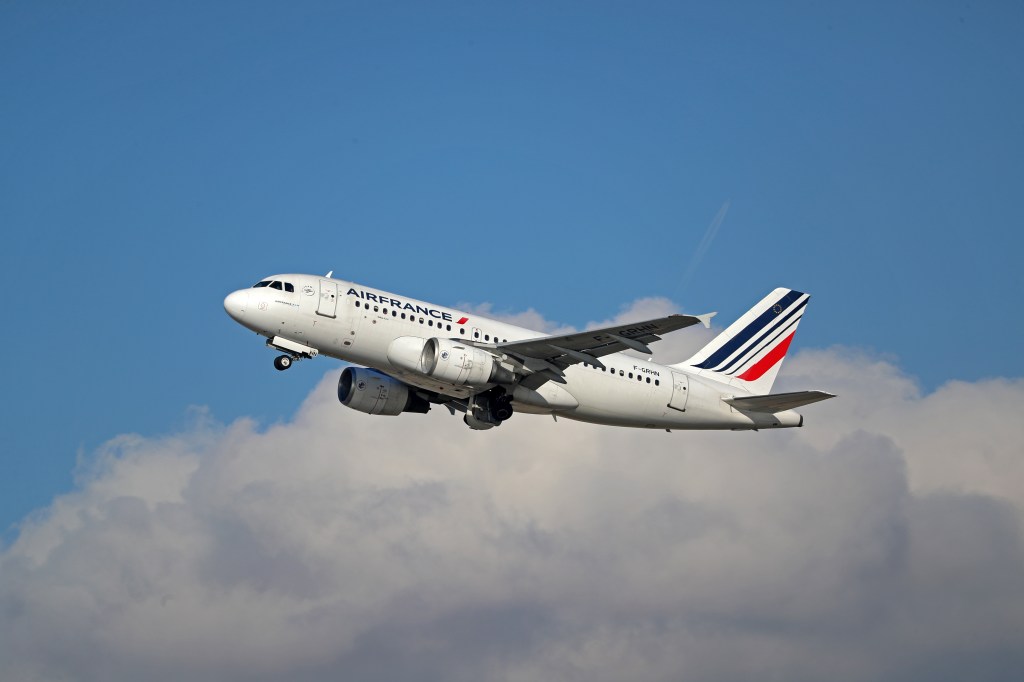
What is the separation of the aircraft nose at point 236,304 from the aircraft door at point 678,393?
60.8 feet

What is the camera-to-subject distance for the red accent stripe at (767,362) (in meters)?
63.6

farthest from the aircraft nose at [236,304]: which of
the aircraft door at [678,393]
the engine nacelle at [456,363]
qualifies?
the aircraft door at [678,393]

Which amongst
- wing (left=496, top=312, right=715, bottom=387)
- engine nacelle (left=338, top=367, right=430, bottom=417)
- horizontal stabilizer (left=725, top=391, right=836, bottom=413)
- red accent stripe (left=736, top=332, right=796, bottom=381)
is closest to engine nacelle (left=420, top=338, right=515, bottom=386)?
wing (left=496, top=312, right=715, bottom=387)

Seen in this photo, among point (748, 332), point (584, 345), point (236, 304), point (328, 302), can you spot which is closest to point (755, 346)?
point (748, 332)

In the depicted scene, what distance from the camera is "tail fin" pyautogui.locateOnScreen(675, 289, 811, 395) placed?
6294cm

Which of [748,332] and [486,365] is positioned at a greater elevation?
[748,332]

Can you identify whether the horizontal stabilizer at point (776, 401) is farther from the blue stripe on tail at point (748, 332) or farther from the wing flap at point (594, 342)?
the wing flap at point (594, 342)

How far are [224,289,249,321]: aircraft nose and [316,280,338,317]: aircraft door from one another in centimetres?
287

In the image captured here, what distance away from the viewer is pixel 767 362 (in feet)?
212

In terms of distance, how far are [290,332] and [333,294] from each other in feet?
7.39

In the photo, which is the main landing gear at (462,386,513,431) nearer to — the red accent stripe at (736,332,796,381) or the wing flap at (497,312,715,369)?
the wing flap at (497,312,715,369)

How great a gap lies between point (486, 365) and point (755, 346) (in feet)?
54.1

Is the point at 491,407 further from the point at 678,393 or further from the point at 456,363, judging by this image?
the point at 678,393

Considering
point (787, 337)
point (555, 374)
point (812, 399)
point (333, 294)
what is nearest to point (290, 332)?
point (333, 294)
